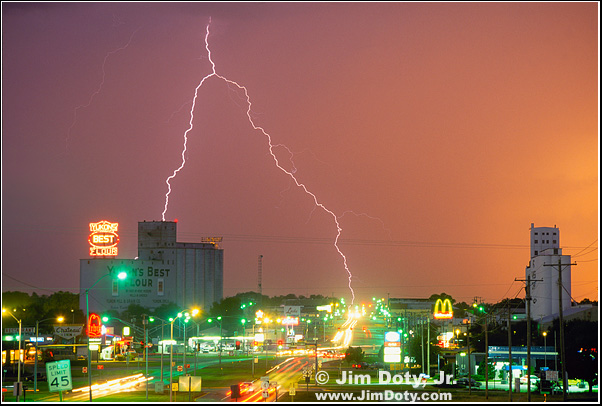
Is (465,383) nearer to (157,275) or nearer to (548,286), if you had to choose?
(548,286)

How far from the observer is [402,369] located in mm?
85875

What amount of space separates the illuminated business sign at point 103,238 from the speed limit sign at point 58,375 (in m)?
127

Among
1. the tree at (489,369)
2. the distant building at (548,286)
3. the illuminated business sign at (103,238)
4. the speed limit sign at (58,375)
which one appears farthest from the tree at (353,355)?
the illuminated business sign at (103,238)

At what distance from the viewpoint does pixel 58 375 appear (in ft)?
126

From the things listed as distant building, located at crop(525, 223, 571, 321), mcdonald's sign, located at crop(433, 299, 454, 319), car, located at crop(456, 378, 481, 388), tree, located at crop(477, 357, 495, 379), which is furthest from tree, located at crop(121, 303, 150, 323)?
car, located at crop(456, 378, 481, 388)

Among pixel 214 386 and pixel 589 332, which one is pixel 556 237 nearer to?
pixel 589 332

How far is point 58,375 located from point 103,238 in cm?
13040

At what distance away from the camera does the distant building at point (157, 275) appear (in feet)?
579

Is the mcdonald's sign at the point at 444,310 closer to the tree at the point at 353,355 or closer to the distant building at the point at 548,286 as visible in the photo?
the tree at the point at 353,355

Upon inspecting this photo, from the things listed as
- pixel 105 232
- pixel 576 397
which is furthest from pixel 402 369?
pixel 105 232

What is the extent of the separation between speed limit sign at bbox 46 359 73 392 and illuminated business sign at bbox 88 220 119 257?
416 ft

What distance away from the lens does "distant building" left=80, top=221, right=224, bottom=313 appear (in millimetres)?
176625

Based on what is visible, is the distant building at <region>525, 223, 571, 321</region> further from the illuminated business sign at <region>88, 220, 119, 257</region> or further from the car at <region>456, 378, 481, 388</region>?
the illuminated business sign at <region>88, 220, 119, 257</region>

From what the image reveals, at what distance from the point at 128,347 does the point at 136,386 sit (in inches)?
2145
